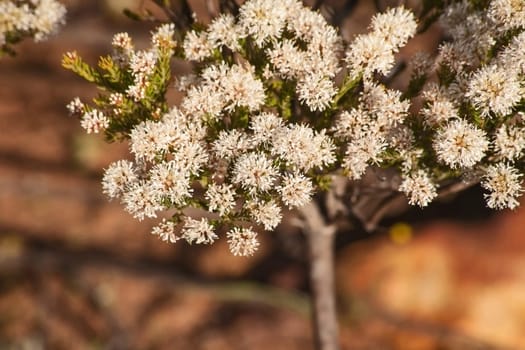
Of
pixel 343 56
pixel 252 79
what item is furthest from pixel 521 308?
pixel 252 79

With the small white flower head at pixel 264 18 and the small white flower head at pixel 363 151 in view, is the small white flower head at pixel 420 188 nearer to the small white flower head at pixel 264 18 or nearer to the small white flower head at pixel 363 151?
the small white flower head at pixel 363 151

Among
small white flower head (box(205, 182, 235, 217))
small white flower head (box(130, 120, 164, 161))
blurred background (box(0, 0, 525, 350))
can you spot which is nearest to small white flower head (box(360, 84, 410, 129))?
small white flower head (box(205, 182, 235, 217))

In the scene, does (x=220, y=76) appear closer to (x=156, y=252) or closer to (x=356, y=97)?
(x=356, y=97)

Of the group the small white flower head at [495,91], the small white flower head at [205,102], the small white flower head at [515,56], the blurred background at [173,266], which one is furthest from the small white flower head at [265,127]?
the blurred background at [173,266]

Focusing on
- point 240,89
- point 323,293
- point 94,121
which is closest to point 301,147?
point 240,89

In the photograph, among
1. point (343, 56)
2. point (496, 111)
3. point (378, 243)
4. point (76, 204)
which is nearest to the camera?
point (496, 111)

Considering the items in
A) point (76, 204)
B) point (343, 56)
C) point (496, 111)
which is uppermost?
point (76, 204)

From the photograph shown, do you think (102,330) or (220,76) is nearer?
(220,76)
